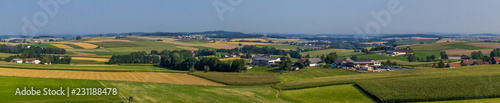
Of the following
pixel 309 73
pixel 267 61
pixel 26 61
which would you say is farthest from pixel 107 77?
pixel 267 61

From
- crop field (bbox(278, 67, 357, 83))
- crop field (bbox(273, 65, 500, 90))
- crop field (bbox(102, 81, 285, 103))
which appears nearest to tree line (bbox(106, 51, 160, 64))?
crop field (bbox(278, 67, 357, 83))

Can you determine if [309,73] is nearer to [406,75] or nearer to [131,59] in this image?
[406,75]

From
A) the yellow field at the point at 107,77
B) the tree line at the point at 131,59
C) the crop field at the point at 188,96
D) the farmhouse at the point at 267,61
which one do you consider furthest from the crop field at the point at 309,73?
the tree line at the point at 131,59

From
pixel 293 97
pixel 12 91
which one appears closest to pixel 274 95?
pixel 293 97

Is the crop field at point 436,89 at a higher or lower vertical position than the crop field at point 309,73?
higher

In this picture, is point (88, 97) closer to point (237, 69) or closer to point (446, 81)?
point (446, 81)

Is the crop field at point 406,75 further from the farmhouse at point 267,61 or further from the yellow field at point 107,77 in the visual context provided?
the farmhouse at point 267,61

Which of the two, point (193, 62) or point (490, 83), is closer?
point (490, 83)

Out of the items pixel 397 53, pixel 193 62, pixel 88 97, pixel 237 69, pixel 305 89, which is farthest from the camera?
pixel 397 53
